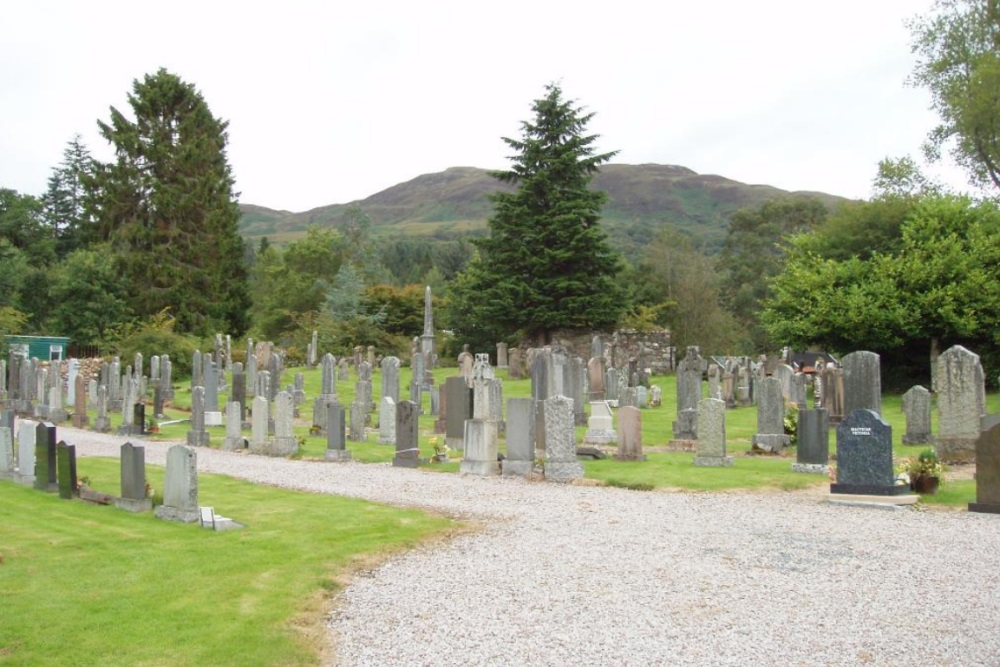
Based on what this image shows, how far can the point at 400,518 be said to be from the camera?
11.6m

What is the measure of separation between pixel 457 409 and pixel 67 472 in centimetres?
830

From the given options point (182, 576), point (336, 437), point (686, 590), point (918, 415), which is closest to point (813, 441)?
point (918, 415)

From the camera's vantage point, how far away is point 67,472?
13.2 m

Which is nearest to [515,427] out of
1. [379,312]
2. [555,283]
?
[555,283]

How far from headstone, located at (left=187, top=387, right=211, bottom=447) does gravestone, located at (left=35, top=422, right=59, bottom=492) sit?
7315mm

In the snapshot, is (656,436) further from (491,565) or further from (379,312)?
(379,312)

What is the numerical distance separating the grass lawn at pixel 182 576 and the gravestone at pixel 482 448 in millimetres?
3444

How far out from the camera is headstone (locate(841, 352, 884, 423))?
18.1m

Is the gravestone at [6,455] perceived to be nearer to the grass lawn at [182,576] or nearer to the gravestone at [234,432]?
the grass lawn at [182,576]

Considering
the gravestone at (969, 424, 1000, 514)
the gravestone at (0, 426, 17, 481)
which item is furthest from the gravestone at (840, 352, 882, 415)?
the gravestone at (0, 426, 17, 481)

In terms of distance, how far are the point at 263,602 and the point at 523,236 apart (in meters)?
39.7

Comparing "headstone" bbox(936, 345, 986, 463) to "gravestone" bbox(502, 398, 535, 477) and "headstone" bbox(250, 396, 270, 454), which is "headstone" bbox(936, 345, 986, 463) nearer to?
"gravestone" bbox(502, 398, 535, 477)

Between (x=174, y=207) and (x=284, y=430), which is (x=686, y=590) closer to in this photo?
(x=284, y=430)

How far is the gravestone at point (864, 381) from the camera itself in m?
18.1
